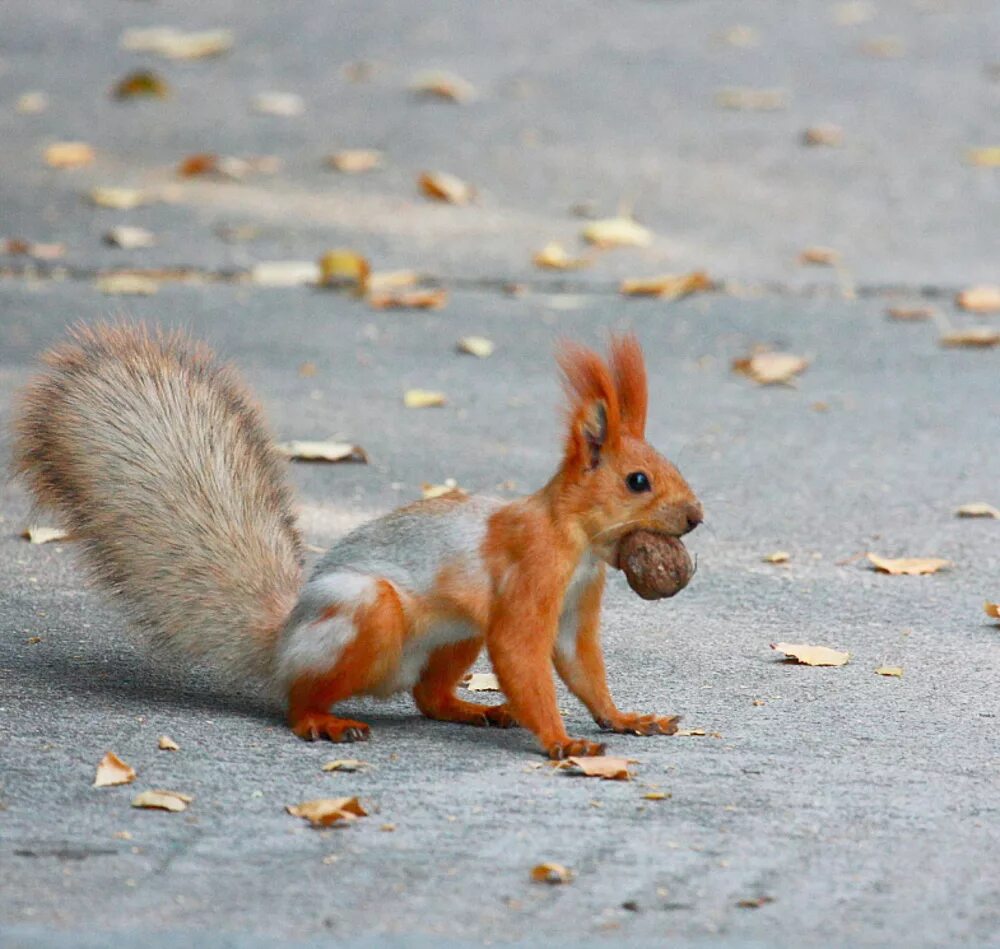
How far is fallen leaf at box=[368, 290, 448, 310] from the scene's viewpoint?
21.2 ft

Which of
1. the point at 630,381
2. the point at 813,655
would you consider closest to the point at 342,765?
the point at 630,381

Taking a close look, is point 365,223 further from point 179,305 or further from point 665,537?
point 665,537

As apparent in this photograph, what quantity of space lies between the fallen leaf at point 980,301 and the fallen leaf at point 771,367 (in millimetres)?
883

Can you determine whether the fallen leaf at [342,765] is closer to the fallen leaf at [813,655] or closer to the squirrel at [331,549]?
the squirrel at [331,549]

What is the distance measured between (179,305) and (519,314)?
1.16 metres

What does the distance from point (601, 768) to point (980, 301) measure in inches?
157

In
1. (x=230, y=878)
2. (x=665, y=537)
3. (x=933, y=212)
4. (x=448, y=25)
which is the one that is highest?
(x=448, y=25)

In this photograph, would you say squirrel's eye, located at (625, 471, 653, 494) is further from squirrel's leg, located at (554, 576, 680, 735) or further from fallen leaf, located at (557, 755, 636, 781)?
fallen leaf, located at (557, 755, 636, 781)

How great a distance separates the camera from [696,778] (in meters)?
2.96

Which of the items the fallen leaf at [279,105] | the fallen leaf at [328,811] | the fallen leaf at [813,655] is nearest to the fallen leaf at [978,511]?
the fallen leaf at [813,655]

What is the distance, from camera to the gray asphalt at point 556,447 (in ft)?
8.33

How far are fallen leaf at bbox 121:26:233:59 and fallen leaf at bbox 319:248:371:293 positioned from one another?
3.30m

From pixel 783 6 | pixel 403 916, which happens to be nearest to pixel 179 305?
pixel 403 916

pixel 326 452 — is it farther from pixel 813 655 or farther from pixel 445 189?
pixel 445 189
